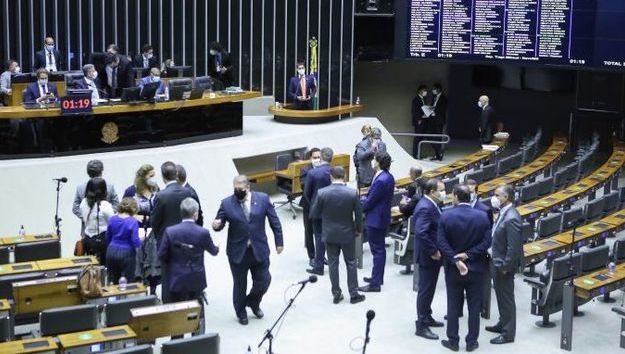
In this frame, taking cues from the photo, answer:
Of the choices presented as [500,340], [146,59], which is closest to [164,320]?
[500,340]

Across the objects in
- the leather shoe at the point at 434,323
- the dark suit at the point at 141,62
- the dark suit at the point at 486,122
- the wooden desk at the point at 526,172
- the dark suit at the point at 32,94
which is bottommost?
the leather shoe at the point at 434,323

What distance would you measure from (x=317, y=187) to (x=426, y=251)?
242cm

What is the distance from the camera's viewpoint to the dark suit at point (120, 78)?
15.9 meters

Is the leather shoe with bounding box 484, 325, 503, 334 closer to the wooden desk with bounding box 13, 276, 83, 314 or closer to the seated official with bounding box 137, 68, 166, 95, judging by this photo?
the wooden desk with bounding box 13, 276, 83, 314

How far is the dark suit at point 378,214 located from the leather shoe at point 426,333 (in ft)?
4.80

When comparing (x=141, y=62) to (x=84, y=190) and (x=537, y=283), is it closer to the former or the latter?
(x=84, y=190)

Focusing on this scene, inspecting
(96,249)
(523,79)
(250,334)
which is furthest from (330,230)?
(523,79)

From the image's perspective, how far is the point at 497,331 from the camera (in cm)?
1019

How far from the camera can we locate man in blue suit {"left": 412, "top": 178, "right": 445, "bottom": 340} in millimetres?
9797

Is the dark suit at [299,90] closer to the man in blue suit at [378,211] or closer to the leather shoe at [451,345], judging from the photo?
the man in blue suit at [378,211]

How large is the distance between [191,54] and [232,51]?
99 cm

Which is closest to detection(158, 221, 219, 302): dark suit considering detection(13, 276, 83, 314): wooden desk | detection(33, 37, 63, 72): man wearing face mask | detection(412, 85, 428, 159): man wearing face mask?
detection(13, 276, 83, 314): wooden desk

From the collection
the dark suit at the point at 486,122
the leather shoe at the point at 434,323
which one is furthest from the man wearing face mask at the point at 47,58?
the leather shoe at the point at 434,323

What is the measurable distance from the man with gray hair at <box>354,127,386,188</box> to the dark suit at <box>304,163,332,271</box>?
2.61 m
